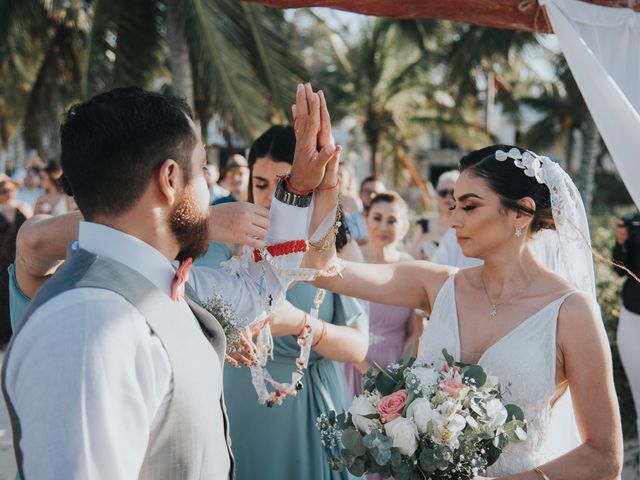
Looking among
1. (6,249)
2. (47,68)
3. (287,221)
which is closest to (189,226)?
(287,221)

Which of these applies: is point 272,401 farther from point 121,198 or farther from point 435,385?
point 121,198

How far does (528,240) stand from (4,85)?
19.7m

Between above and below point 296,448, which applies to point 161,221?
above

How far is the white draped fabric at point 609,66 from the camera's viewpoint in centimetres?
249

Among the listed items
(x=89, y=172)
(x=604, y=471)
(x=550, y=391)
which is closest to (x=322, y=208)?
(x=89, y=172)

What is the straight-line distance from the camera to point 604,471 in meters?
2.36

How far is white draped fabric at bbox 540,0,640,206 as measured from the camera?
8.16 feet

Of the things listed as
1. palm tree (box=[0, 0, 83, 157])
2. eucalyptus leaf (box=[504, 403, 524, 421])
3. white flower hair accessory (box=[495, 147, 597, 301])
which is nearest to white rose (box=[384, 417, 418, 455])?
eucalyptus leaf (box=[504, 403, 524, 421])

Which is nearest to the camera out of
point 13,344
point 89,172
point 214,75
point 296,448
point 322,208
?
point 13,344

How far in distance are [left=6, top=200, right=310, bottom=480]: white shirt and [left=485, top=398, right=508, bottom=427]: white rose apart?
1162mm

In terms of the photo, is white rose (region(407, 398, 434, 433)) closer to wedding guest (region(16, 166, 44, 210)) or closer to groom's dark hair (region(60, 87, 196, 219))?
groom's dark hair (region(60, 87, 196, 219))

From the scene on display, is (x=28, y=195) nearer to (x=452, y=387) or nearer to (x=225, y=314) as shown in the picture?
(x=225, y=314)

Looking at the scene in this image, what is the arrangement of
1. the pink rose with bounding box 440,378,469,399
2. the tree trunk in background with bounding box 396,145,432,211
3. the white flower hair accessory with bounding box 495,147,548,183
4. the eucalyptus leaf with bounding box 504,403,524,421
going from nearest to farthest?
the pink rose with bounding box 440,378,469,399 → the eucalyptus leaf with bounding box 504,403,524,421 → the white flower hair accessory with bounding box 495,147,548,183 → the tree trunk in background with bounding box 396,145,432,211

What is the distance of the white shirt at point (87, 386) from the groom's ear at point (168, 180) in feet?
0.96
